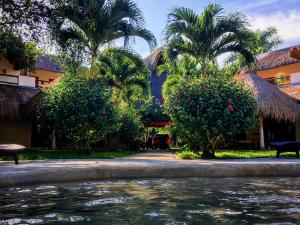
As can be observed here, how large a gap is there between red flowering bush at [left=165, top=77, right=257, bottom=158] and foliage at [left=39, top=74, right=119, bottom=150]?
238 cm

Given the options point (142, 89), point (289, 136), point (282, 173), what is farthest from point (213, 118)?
point (142, 89)

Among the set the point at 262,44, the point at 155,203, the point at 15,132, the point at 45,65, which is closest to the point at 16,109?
the point at 15,132

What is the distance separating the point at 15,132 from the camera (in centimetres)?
1775

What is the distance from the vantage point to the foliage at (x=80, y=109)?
12148mm

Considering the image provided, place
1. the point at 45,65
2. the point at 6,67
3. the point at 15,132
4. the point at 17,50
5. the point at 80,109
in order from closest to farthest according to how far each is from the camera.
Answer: the point at 80,109, the point at 17,50, the point at 15,132, the point at 6,67, the point at 45,65

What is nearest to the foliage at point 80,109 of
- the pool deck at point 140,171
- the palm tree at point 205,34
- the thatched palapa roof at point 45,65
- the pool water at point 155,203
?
the palm tree at point 205,34

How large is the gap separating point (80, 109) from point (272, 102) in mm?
A: 9225

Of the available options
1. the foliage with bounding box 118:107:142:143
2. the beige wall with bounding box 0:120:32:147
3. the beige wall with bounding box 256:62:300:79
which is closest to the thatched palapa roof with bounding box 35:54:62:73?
the beige wall with bounding box 0:120:32:147

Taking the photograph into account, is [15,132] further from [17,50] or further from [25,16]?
[25,16]

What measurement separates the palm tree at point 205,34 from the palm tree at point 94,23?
1418 mm

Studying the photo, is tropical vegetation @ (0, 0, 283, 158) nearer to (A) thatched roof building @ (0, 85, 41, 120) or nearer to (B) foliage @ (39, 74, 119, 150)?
(B) foliage @ (39, 74, 119, 150)

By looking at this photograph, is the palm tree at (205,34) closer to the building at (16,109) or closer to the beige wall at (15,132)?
the building at (16,109)

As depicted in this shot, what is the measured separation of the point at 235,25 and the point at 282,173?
363 inches

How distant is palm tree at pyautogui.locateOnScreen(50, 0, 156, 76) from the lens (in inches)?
515
